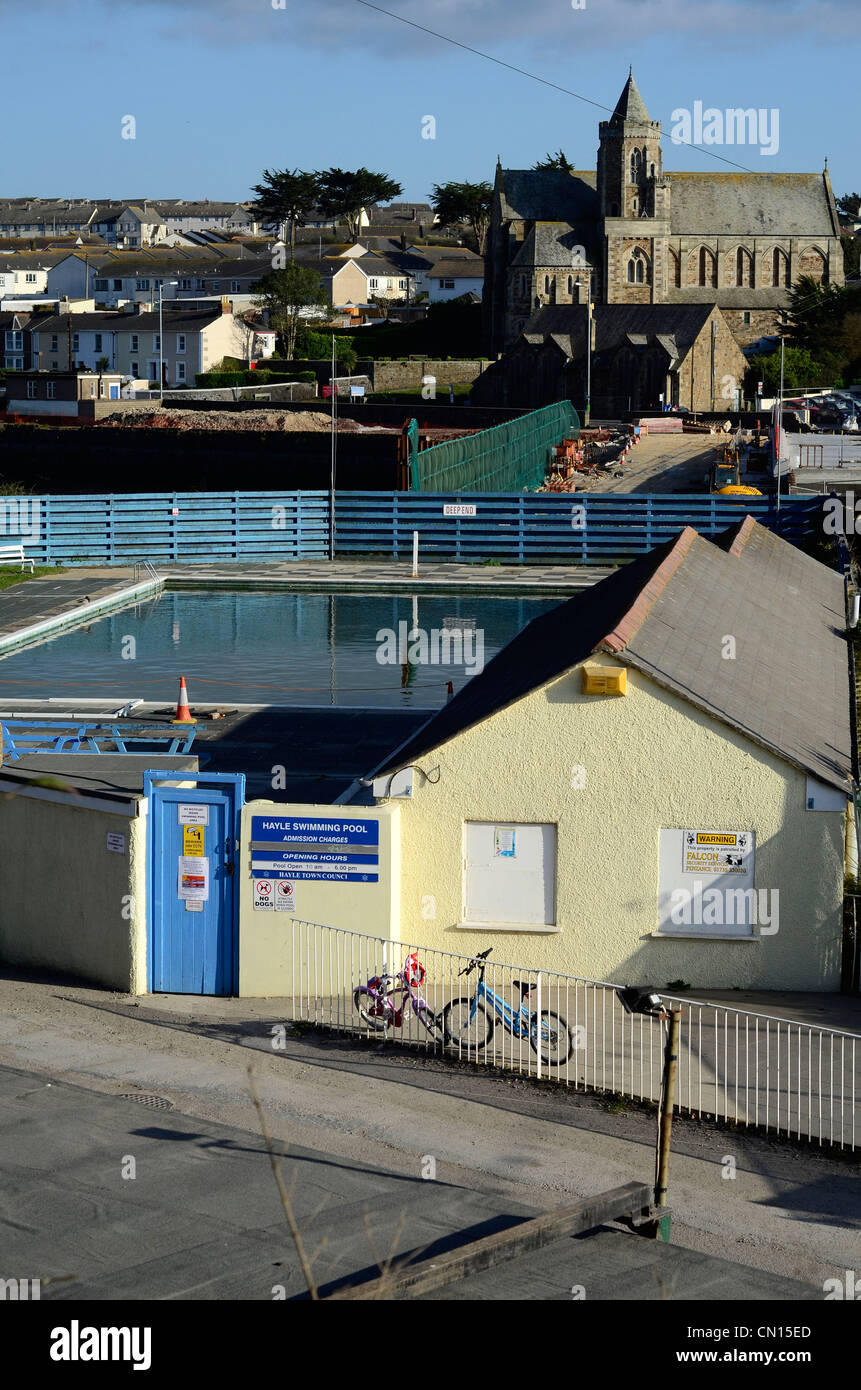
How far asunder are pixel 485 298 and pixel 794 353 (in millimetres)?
38534

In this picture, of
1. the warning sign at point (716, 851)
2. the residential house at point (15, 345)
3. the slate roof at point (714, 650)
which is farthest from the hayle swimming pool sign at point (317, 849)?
the residential house at point (15, 345)

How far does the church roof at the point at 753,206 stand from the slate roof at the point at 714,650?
110 meters

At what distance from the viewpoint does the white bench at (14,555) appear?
4588 centimetres

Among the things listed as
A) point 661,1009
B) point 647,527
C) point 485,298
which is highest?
point 485,298

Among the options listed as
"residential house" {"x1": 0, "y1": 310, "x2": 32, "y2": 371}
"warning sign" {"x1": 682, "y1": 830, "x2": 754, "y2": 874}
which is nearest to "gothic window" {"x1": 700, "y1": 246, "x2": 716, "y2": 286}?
"residential house" {"x1": 0, "y1": 310, "x2": 32, "y2": 371}

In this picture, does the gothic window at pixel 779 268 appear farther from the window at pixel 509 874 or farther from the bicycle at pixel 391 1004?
the bicycle at pixel 391 1004

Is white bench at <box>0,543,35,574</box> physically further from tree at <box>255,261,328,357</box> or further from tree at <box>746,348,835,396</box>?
tree at <box>255,261,328,357</box>

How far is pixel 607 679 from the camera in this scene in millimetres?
15062

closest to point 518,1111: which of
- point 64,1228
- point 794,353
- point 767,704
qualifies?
point 64,1228

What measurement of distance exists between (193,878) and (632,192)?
4757 inches

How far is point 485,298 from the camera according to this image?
13312 cm
